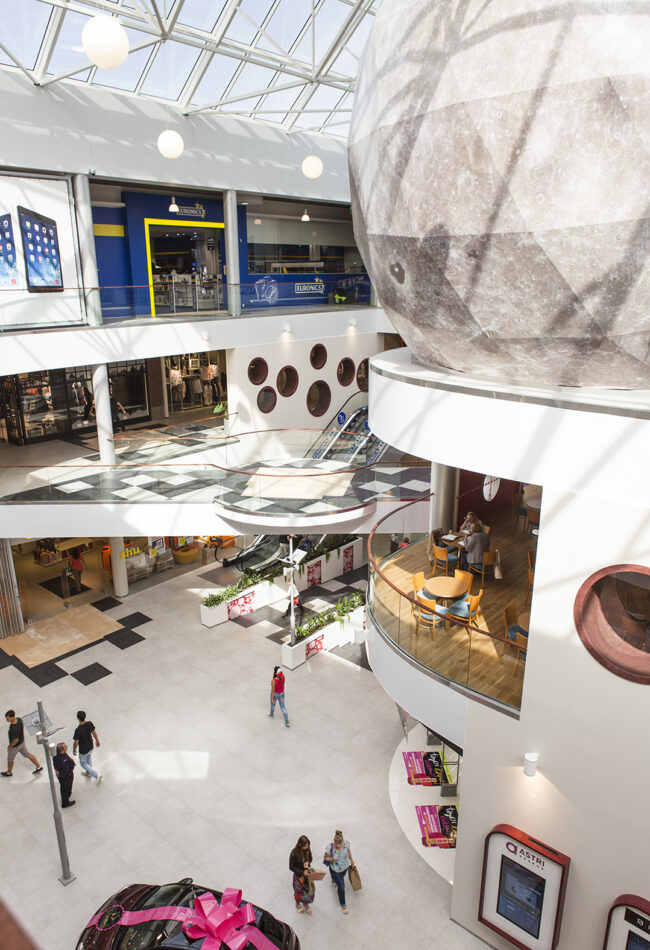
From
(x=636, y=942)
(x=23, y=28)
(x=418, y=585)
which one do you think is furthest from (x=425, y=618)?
(x=23, y=28)

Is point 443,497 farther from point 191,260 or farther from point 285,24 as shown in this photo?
point 191,260

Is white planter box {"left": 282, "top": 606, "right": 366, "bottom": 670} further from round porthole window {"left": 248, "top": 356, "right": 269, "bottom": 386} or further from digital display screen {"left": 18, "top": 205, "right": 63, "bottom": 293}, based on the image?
digital display screen {"left": 18, "top": 205, "right": 63, "bottom": 293}

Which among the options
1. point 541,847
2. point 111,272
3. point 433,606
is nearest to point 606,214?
point 433,606

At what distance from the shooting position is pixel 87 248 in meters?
17.8

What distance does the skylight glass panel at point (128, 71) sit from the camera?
16.9 metres

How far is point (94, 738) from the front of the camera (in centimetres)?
1276

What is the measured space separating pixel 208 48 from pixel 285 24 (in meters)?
2.46

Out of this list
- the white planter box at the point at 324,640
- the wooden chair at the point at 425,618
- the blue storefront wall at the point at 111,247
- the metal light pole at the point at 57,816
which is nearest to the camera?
the wooden chair at the point at 425,618

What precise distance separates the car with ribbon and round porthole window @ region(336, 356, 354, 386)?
1926cm

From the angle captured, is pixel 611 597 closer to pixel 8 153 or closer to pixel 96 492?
pixel 96 492

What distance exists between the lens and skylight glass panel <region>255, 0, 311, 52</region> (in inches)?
682

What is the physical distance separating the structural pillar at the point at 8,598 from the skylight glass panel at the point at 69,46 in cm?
1123

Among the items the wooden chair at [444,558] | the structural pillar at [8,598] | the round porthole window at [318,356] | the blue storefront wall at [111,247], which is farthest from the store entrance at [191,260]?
the wooden chair at [444,558]

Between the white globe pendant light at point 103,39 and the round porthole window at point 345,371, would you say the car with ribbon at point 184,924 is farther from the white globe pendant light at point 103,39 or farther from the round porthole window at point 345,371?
the round porthole window at point 345,371
